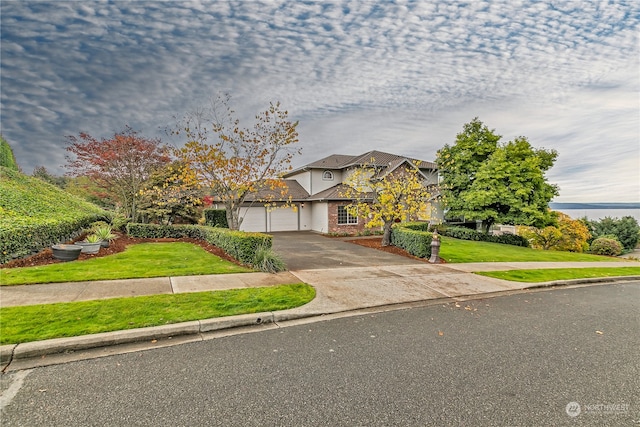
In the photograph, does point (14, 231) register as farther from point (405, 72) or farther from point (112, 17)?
point (405, 72)

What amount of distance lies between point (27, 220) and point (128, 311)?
23.0 ft

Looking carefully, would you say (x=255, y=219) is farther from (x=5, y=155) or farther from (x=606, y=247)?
(x=606, y=247)

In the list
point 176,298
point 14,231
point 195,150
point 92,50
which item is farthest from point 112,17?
point 176,298

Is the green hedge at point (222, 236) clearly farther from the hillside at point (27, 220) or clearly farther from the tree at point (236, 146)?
the hillside at point (27, 220)

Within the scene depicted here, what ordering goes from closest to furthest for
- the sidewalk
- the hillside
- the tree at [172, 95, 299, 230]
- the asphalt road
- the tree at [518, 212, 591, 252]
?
the asphalt road
the sidewalk
the hillside
the tree at [172, 95, 299, 230]
the tree at [518, 212, 591, 252]

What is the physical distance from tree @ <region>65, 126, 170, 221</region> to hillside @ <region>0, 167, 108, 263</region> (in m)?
2.69

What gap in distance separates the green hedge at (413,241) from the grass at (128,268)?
786cm

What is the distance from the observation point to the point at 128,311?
5.03 m

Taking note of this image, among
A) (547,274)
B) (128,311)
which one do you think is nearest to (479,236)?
(547,274)

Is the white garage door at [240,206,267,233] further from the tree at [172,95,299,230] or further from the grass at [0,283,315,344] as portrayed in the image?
the grass at [0,283,315,344]

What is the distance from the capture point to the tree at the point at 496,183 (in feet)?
76.0

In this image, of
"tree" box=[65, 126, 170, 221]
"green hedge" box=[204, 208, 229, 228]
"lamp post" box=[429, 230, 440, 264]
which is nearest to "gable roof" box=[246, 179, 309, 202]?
"green hedge" box=[204, 208, 229, 228]

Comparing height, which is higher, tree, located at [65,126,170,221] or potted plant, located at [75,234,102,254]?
tree, located at [65,126,170,221]

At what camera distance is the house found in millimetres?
23047
